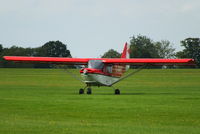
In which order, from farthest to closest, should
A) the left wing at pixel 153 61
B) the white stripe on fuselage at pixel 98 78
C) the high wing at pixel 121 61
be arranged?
the high wing at pixel 121 61, the left wing at pixel 153 61, the white stripe on fuselage at pixel 98 78

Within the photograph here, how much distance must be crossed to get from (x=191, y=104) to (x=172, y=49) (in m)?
151

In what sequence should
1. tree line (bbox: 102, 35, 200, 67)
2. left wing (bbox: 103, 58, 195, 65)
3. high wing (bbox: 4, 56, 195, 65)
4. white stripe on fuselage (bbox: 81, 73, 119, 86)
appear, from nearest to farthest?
1. white stripe on fuselage (bbox: 81, 73, 119, 86)
2. left wing (bbox: 103, 58, 195, 65)
3. high wing (bbox: 4, 56, 195, 65)
4. tree line (bbox: 102, 35, 200, 67)

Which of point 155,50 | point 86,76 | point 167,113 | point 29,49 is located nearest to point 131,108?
point 167,113

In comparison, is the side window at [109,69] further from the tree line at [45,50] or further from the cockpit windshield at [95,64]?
the tree line at [45,50]

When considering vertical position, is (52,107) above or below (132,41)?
below

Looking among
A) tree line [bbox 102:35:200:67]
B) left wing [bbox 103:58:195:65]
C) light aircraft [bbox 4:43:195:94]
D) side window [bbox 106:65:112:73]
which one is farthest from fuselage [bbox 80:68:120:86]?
tree line [bbox 102:35:200:67]

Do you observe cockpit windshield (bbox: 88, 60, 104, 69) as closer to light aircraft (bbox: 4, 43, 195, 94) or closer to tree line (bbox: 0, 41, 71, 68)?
light aircraft (bbox: 4, 43, 195, 94)

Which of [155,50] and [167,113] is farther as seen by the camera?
[155,50]

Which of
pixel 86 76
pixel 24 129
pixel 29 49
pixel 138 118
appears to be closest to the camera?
pixel 24 129

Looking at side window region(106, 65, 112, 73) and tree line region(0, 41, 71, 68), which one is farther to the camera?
tree line region(0, 41, 71, 68)

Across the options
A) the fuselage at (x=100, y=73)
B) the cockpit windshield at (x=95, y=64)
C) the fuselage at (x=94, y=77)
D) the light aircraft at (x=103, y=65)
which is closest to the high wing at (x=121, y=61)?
the light aircraft at (x=103, y=65)

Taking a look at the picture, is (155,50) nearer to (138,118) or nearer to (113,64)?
(113,64)

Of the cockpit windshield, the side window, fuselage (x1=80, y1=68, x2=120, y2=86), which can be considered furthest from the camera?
the side window

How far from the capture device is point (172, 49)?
575 feet
